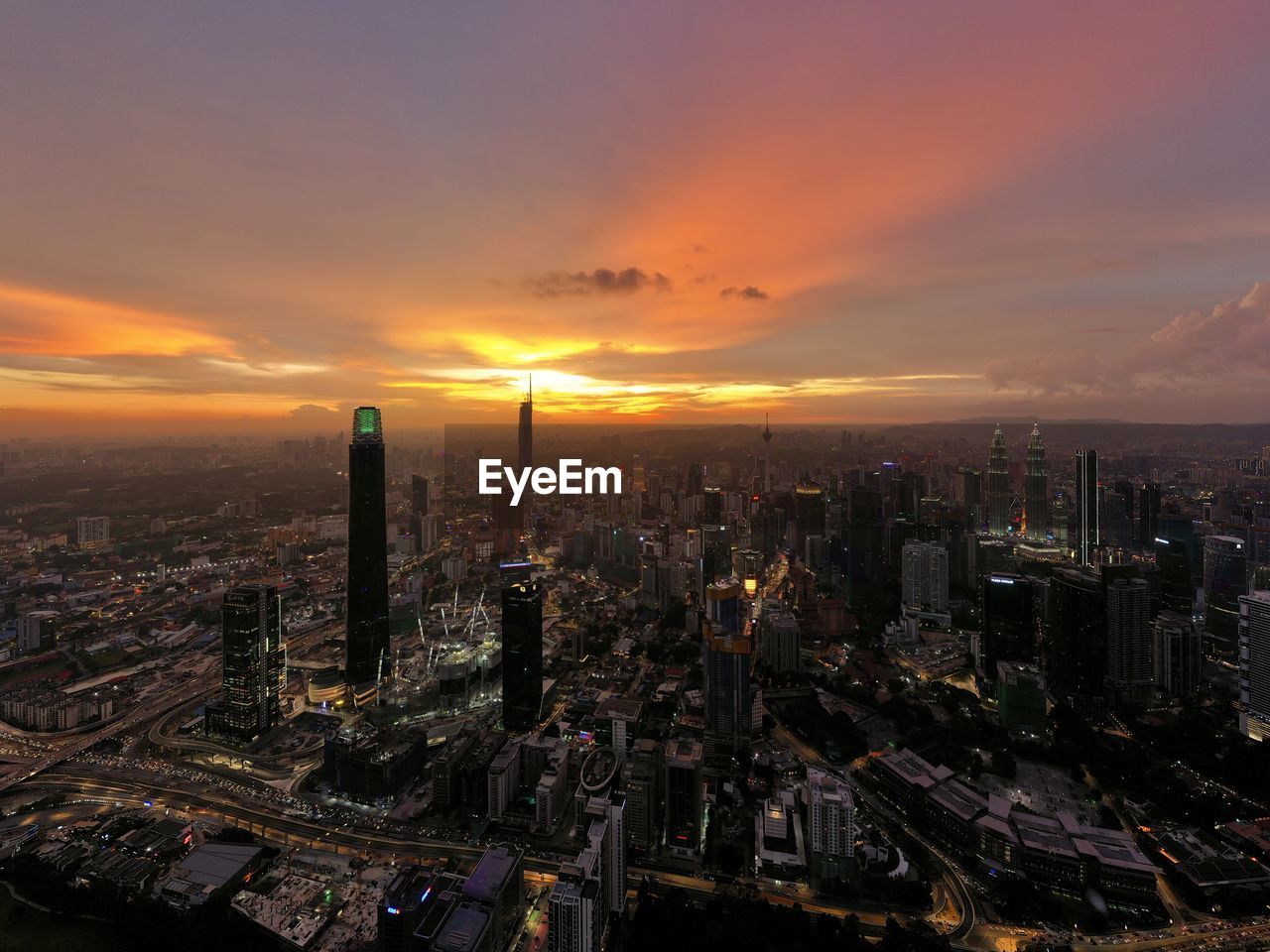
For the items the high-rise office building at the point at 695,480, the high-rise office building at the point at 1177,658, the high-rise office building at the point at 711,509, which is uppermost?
the high-rise office building at the point at 695,480

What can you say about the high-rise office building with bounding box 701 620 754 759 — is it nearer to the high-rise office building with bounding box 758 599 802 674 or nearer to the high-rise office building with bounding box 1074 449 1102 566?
the high-rise office building with bounding box 758 599 802 674

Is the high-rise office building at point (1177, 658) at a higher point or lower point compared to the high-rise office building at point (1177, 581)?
lower

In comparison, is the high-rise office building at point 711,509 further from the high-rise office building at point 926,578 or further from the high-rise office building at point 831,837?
the high-rise office building at point 831,837

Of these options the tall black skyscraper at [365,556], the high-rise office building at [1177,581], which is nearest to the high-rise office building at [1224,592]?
the high-rise office building at [1177,581]

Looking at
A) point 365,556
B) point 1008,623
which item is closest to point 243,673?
point 365,556

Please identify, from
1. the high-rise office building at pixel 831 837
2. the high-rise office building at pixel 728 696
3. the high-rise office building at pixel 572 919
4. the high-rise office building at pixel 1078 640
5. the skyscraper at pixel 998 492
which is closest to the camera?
the high-rise office building at pixel 572 919

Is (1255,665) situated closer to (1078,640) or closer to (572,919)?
(1078,640)

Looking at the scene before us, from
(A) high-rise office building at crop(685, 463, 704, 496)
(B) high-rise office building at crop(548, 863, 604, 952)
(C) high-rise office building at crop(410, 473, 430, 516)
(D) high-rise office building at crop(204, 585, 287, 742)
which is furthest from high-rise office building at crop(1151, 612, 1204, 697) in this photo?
(C) high-rise office building at crop(410, 473, 430, 516)

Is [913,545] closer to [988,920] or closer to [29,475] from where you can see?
[988,920]
